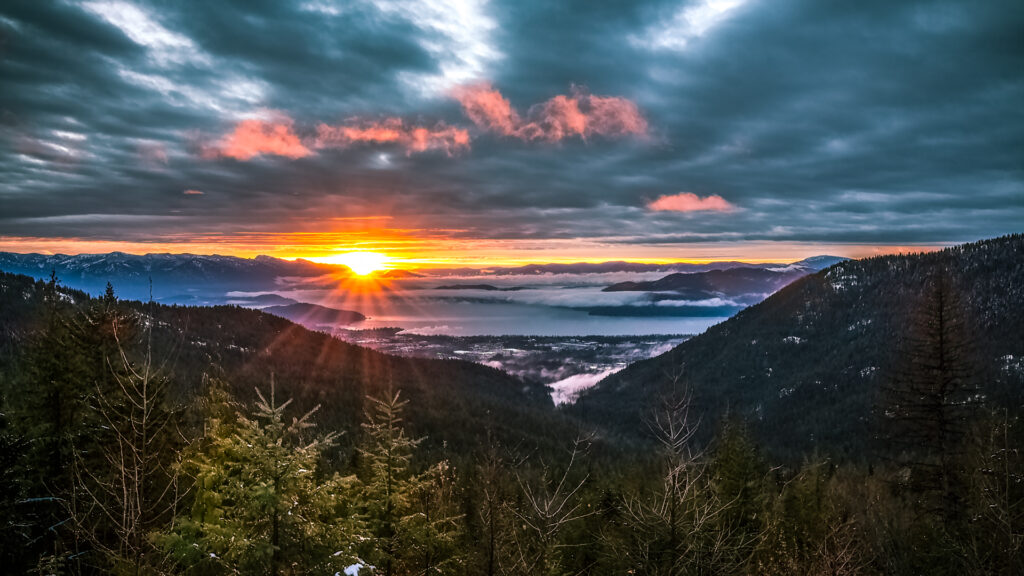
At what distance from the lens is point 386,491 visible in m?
14.4

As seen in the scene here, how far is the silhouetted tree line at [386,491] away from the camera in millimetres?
8758

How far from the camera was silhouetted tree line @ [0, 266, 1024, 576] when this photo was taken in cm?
876

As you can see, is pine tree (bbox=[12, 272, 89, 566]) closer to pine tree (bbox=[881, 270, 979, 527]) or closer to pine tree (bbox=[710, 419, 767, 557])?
pine tree (bbox=[710, 419, 767, 557])

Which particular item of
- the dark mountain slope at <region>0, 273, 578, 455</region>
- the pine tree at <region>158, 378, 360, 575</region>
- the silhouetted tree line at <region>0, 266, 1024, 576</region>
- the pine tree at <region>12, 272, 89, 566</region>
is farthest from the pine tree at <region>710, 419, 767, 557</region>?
the dark mountain slope at <region>0, 273, 578, 455</region>

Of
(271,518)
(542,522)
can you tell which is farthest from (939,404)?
(271,518)

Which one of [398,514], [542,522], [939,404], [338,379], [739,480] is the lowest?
[338,379]

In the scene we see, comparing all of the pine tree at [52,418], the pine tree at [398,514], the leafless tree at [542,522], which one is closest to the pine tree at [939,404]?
the leafless tree at [542,522]

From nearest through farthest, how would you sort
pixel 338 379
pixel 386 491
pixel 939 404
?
pixel 386 491 < pixel 939 404 < pixel 338 379

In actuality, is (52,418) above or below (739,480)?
above

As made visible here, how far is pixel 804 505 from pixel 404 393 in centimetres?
12843

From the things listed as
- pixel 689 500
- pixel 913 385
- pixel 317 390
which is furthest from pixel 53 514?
pixel 317 390

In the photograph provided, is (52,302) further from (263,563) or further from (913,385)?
(913,385)

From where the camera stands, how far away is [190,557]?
29.5 feet

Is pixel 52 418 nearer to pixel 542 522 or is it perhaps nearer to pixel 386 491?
pixel 386 491
